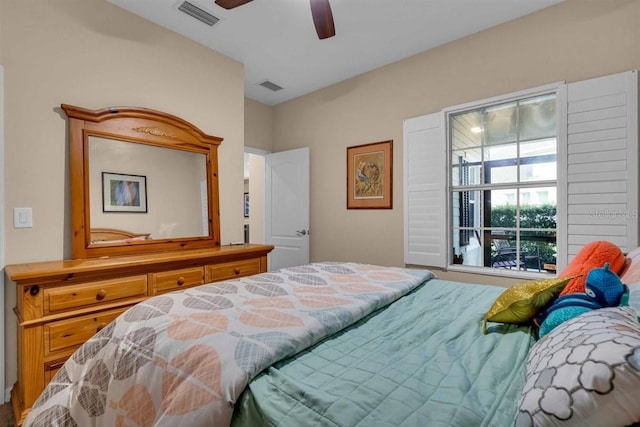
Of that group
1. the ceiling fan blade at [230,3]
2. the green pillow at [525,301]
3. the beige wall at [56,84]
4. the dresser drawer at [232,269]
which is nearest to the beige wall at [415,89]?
the dresser drawer at [232,269]

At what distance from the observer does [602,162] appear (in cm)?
225

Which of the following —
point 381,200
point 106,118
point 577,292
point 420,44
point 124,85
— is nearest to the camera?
point 577,292

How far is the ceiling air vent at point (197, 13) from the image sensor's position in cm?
247

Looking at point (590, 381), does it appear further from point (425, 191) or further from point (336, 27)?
point (336, 27)

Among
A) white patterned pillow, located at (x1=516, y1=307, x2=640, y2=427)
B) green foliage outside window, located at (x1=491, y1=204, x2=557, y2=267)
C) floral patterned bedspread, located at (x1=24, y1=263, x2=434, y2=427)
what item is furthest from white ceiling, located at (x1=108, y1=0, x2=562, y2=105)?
white patterned pillow, located at (x1=516, y1=307, x2=640, y2=427)

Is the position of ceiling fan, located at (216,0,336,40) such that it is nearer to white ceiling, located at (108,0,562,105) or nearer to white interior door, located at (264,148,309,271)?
white ceiling, located at (108,0,562,105)

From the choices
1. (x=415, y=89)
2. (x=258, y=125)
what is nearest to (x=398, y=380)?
(x=415, y=89)

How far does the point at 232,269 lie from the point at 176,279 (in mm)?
501

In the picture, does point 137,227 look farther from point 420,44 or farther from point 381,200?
point 420,44

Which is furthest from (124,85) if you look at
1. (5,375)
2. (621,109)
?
(621,109)

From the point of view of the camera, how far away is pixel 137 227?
2.53 metres

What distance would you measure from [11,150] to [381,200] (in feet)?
10.1

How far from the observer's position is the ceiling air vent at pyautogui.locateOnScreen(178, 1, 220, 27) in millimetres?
2475

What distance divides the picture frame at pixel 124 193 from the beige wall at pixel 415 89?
2.10 m
